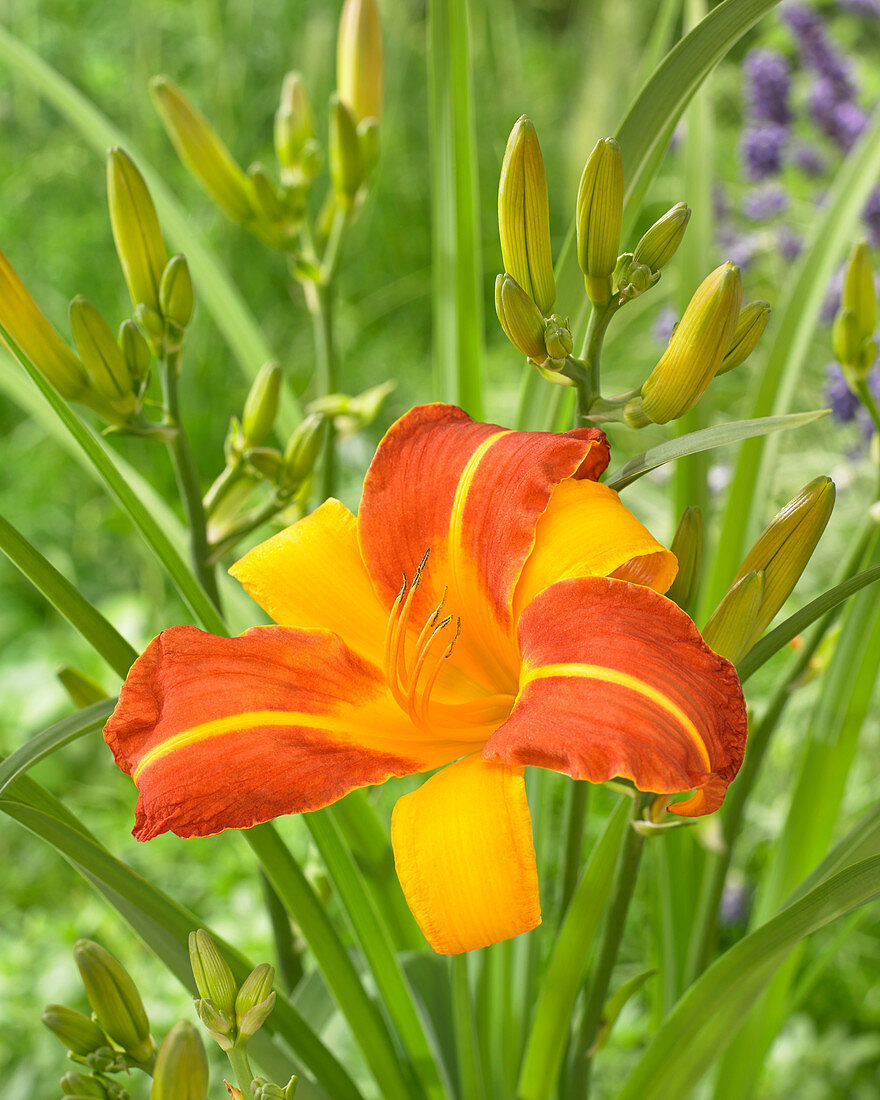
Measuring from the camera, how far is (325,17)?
167 centimetres

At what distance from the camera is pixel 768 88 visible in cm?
107

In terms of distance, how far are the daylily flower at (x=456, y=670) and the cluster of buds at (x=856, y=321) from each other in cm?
21

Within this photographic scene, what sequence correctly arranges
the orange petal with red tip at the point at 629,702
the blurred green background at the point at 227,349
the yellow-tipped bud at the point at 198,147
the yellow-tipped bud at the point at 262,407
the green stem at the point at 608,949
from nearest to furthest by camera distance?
the orange petal with red tip at the point at 629,702
the green stem at the point at 608,949
the yellow-tipped bud at the point at 262,407
the yellow-tipped bud at the point at 198,147
the blurred green background at the point at 227,349

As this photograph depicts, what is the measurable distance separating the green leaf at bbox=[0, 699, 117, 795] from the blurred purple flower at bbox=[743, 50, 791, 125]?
3.32 ft

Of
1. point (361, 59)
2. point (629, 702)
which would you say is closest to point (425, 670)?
point (629, 702)

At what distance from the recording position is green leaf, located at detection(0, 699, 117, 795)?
13.1 inches

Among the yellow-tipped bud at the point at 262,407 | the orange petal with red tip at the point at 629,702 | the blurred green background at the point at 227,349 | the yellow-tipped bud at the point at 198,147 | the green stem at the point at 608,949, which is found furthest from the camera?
the blurred green background at the point at 227,349

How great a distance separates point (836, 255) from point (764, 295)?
1.02m

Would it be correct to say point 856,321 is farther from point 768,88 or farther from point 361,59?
point 768,88

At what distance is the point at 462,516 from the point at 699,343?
0.37 ft

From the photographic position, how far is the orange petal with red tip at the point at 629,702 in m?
0.29

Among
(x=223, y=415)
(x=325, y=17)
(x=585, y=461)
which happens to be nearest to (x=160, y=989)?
(x=585, y=461)

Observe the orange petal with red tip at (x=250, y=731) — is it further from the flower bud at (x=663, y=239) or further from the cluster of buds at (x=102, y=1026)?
the flower bud at (x=663, y=239)

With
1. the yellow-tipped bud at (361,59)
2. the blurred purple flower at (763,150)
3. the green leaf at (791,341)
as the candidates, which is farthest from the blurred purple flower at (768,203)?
the yellow-tipped bud at (361,59)
